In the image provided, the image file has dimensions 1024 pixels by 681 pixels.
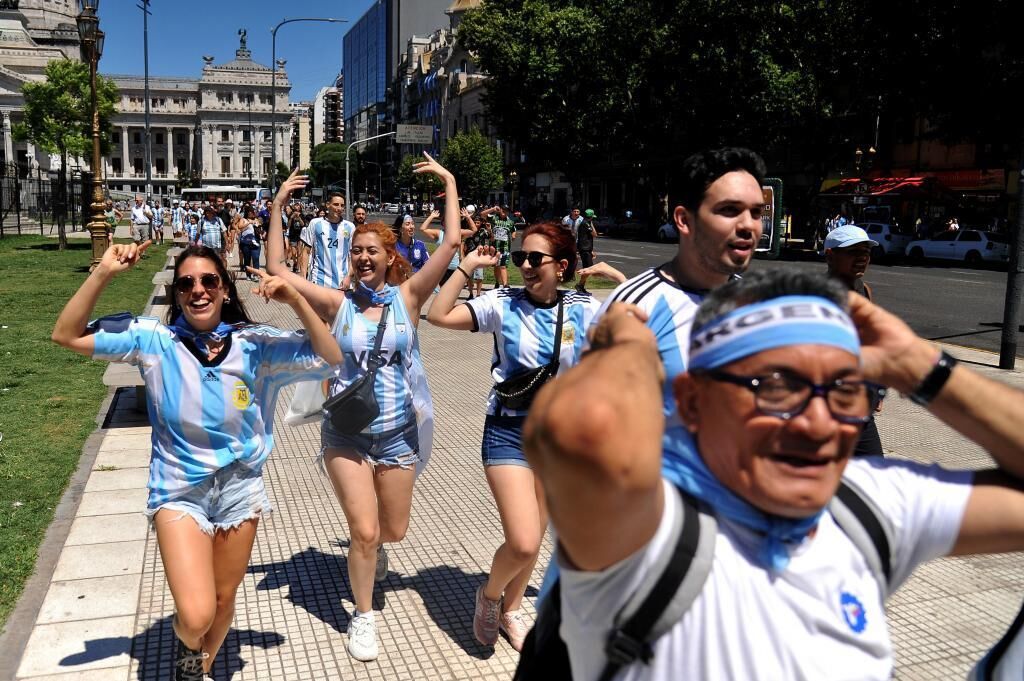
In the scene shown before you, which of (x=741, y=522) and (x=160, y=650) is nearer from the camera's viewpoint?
(x=741, y=522)

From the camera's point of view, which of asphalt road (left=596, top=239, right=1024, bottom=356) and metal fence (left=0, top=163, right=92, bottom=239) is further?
metal fence (left=0, top=163, right=92, bottom=239)

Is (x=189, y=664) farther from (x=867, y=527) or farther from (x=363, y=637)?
(x=867, y=527)

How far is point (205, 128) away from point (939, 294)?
129725 mm

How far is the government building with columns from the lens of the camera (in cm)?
13425

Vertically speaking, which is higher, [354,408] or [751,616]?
[751,616]

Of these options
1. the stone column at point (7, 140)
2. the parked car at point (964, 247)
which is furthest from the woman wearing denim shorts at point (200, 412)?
the stone column at point (7, 140)

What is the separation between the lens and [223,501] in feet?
11.3

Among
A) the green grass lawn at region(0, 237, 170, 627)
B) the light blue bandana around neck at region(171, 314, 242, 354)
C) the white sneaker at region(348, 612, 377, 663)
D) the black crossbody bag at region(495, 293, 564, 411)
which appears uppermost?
the light blue bandana around neck at region(171, 314, 242, 354)

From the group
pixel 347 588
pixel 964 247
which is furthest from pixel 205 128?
pixel 347 588

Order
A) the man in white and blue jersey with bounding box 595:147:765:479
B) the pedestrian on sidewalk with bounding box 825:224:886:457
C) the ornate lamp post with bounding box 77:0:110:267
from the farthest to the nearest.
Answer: the ornate lamp post with bounding box 77:0:110:267, the pedestrian on sidewalk with bounding box 825:224:886:457, the man in white and blue jersey with bounding box 595:147:765:479

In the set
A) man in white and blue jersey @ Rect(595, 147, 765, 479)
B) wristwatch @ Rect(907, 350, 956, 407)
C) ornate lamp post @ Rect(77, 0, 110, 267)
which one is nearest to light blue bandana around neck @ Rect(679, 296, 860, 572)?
wristwatch @ Rect(907, 350, 956, 407)

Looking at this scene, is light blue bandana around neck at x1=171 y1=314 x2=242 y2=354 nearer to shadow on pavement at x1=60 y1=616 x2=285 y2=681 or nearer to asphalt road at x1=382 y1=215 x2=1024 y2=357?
shadow on pavement at x1=60 y1=616 x2=285 y2=681

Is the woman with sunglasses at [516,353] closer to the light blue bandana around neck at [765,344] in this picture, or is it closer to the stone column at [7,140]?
the light blue bandana around neck at [765,344]

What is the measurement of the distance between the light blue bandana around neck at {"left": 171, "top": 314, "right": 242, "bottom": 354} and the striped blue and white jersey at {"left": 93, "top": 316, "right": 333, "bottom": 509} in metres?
0.02
